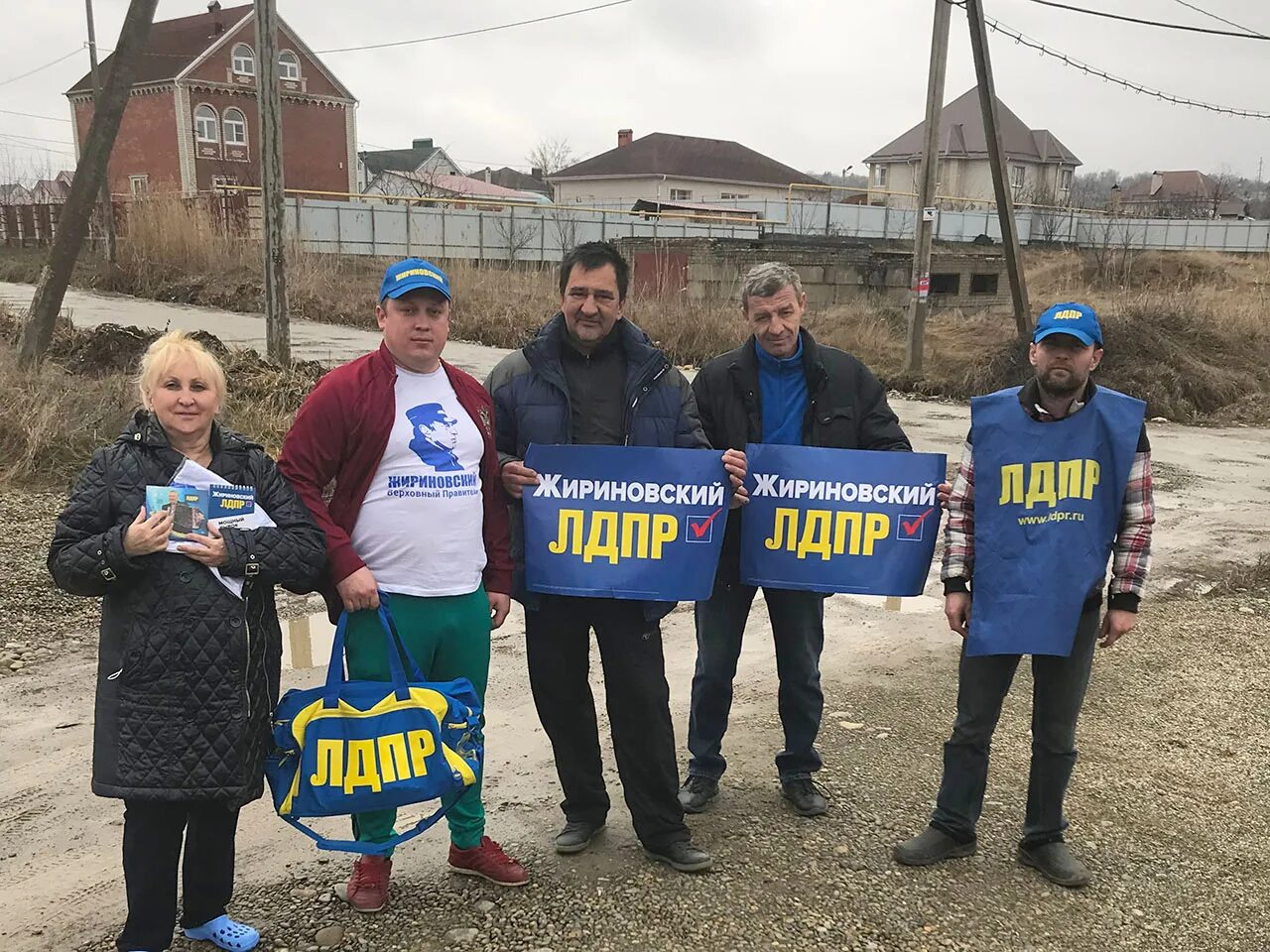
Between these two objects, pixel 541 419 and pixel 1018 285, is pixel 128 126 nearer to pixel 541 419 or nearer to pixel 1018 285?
pixel 1018 285

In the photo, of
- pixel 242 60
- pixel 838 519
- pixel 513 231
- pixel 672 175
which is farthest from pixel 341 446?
pixel 672 175

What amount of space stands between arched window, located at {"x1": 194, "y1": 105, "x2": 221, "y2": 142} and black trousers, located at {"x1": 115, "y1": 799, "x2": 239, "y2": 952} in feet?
178

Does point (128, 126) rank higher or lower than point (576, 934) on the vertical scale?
higher

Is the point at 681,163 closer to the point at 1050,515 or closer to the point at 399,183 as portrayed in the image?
the point at 399,183

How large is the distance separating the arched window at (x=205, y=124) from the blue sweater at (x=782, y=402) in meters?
53.6

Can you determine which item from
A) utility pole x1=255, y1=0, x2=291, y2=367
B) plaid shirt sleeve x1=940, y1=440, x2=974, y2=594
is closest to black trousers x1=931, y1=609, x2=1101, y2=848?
plaid shirt sleeve x1=940, y1=440, x2=974, y2=594

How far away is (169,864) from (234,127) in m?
56.1

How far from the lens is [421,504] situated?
312cm

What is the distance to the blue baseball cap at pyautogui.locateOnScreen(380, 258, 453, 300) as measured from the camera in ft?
10.1

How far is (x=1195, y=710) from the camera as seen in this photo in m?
5.04

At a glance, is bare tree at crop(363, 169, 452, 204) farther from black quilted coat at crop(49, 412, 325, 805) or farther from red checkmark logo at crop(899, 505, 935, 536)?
black quilted coat at crop(49, 412, 325, 805)

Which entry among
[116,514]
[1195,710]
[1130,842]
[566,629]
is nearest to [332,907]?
[566,629]

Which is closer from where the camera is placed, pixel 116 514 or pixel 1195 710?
pixel 116 514

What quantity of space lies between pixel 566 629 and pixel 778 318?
4.68 ft
